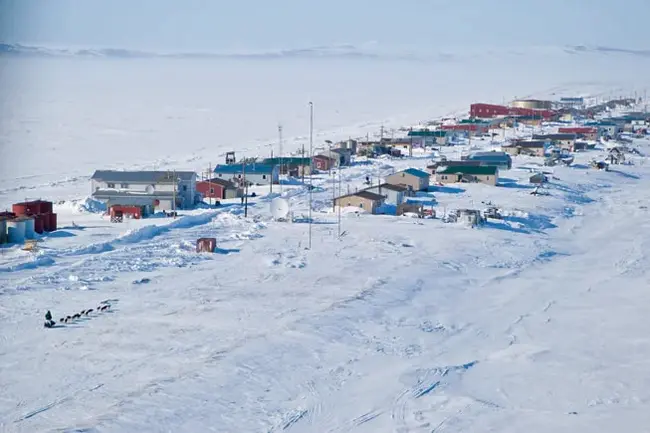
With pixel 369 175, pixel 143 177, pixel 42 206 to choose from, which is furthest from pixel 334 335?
pixel 369 175

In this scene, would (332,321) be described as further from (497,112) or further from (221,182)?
(497,112)

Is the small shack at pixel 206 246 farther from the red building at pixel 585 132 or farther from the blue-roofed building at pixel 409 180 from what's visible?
the red building at pixel 585 132

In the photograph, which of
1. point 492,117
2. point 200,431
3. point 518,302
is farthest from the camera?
point 492,117

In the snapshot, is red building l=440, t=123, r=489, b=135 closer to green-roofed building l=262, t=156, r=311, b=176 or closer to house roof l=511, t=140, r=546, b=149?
house roof l=511, t=140, r=546, b=149

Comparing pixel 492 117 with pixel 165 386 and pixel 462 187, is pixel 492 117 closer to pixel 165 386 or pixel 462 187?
pixel 462 187

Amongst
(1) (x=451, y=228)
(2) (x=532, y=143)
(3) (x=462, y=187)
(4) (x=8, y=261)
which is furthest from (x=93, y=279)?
(2) (x=532, y=143)

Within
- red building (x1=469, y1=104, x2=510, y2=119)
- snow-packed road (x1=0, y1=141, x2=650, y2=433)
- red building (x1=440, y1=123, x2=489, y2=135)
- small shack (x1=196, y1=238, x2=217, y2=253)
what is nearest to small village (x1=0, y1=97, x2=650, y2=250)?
red building (x1=440, y1=123, x2=489, y2=135)
